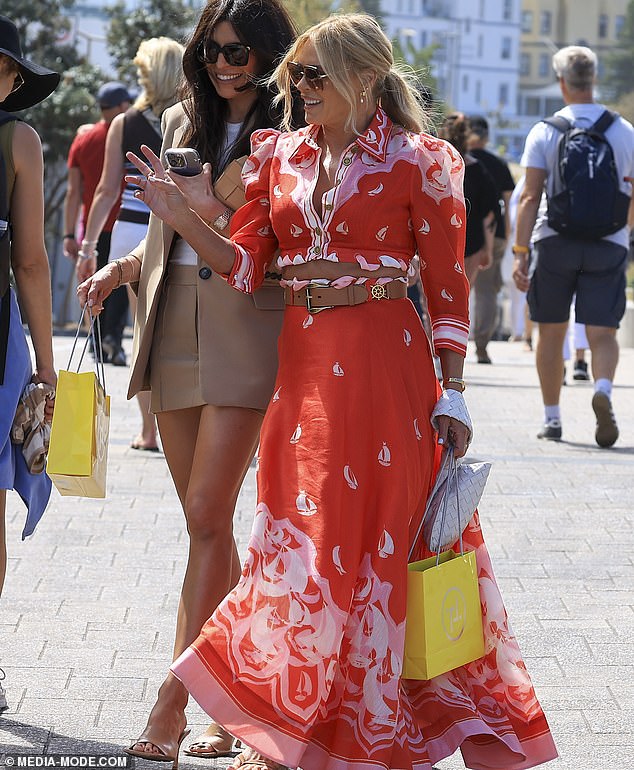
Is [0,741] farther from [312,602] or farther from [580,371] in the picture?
[580,371]

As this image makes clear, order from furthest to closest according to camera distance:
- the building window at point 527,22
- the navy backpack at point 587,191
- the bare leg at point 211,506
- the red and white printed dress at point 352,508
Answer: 1. the building window at point 527,22
2. the navy backpack at point 587,191
3. the bare leg at point 211,506
4. the red and white printed dress at point 352,508

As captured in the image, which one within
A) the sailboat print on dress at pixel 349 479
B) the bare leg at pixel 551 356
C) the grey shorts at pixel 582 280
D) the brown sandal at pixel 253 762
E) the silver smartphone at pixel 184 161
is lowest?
the bare leg at pixel 551 356

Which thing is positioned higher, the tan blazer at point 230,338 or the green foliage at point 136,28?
the tan blazer at point 230,338

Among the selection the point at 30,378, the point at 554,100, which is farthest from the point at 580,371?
the point at 554,100

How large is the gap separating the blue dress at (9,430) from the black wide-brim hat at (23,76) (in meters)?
0.53

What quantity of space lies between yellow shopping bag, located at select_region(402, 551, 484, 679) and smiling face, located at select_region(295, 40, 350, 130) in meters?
1.12

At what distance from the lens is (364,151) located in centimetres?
373

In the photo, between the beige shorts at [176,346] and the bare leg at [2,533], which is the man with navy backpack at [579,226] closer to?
the beige shorts at [176,346]

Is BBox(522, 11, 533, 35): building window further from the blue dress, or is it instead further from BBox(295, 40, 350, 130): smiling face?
BBox(295, 40, 350, 130): smiling face

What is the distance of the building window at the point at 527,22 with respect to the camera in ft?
485

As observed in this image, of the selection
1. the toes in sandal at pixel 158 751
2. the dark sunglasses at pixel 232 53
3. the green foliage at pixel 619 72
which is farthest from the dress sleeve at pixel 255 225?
the green foliage at pixel 619 72

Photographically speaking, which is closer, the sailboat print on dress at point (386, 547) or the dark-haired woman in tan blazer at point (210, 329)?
the sailboat print on dress at point (386, 547)

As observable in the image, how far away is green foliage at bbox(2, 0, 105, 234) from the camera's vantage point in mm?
20891

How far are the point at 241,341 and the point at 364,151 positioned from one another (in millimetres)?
637
